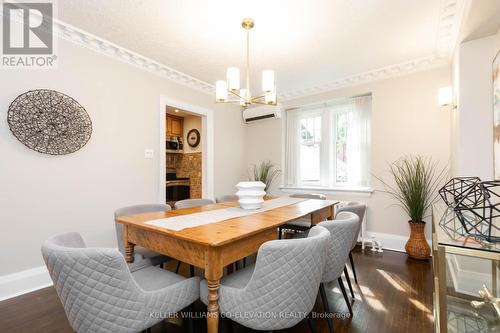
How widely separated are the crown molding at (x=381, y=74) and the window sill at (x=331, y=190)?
5.44 ft

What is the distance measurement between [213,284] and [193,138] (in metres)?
4.63

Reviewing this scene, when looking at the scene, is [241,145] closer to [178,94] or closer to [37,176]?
[178,94]

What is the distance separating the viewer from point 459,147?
7.34ft

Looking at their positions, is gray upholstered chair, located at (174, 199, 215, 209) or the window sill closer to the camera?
gray upholstered chair, located at (174, 199, 215, 209)

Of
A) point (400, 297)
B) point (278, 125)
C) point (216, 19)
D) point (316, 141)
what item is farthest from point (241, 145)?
point (400, 297)

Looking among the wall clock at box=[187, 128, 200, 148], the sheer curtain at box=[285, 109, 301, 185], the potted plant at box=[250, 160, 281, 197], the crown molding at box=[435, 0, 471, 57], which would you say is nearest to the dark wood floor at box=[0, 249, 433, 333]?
the sheer curtain at box=[285, 109, 301, 185]

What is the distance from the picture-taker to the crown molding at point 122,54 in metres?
2.35

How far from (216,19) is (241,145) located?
108 inches

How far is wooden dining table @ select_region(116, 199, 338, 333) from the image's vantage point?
117 cm

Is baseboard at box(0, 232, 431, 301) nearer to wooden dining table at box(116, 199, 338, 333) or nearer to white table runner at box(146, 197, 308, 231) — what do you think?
wooden dining table at box(116, 199, 338, 333)

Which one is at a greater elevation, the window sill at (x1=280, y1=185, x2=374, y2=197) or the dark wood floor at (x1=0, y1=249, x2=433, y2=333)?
the window sill at (x1=280, y1=185, x2=374, y2=197)

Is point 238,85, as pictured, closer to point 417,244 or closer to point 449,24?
point 449,24

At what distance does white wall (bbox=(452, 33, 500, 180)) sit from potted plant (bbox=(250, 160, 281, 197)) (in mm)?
2716

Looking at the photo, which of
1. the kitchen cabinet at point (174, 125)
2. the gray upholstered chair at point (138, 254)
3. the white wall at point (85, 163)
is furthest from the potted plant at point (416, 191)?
the kitchen cabinet at point (174, 125)
